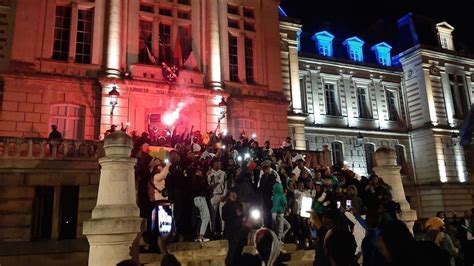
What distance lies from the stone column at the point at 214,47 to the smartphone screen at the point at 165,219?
12.3 m

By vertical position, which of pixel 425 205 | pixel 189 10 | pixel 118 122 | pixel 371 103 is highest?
pixel 189 10

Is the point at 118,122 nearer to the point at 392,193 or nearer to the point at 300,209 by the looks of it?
the point at 300,209

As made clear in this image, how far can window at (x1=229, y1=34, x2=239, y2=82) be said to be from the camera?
22844mm

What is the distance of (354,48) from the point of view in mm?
34719

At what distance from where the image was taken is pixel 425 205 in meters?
31.1

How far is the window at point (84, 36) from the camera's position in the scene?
63.6 feet

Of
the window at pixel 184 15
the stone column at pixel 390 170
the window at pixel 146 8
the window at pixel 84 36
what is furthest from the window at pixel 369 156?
the window at pixel 84 36

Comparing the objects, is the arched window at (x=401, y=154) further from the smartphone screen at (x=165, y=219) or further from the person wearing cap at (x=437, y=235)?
the smartphone screen at (x=165, y=219)

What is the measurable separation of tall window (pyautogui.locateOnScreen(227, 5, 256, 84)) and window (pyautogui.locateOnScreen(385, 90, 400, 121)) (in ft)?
52.2

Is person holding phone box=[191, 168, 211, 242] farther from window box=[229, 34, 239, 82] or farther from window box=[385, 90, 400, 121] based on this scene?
window box=[385, 90, 400, 121]

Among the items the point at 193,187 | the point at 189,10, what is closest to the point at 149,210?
the point at 193,187

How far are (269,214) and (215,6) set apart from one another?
14.7 m

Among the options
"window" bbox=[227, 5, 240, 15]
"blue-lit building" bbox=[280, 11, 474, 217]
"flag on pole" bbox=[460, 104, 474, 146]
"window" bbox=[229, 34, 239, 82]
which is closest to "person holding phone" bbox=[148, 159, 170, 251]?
"flag on pole" bbox=[460, 104, 474, 146]

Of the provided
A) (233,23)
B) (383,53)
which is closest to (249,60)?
(233,23)
